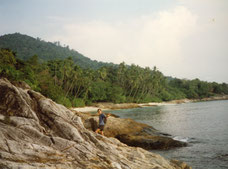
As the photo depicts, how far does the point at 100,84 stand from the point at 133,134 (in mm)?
72205

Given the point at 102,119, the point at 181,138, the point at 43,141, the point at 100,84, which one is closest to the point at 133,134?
the point at 181,138

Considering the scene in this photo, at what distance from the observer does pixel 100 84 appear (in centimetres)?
9475

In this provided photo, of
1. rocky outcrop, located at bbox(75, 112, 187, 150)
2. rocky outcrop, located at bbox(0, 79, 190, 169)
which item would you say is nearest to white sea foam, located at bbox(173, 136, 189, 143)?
rocky outcrop, located at bbox(75, 112, 187, 150)

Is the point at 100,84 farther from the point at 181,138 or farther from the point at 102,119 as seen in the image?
the point at 102,119

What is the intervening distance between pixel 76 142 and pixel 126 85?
105 m

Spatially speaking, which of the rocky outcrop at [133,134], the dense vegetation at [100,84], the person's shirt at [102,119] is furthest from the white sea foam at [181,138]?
the dense vegetation at [100,84]

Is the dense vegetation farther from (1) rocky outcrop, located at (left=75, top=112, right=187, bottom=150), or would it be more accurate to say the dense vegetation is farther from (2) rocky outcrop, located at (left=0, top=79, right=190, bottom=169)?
(2) rocky outcrop, located at (left=0, top=79, right=190, bottom=169)

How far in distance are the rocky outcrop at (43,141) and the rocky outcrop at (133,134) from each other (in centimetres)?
927

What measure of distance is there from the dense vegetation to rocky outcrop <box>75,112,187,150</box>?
2292 cm

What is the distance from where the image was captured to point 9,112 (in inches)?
356

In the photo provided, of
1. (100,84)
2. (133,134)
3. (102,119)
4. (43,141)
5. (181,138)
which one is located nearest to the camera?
(43,141)

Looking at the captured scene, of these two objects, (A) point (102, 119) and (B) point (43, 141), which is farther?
(A) point (102, 119)

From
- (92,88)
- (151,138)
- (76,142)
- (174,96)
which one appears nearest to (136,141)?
(151,138)

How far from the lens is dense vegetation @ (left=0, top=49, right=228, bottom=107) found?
5611 centimetres
